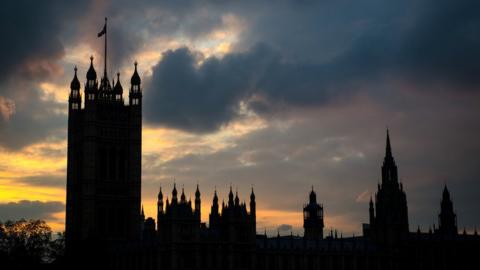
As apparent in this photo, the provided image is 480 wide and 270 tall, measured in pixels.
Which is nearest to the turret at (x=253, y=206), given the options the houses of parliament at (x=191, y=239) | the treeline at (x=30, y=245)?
the houses of parliament at (x=191, y=239)

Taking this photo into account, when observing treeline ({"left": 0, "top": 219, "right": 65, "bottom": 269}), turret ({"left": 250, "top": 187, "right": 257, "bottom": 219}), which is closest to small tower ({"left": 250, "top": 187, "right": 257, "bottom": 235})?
turret ({"left": 250, "top": 187, "right": 257, "bottom": 219})

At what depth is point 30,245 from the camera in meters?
172

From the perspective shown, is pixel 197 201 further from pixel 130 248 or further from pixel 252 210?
pixel 130 248

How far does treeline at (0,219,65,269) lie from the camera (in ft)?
499

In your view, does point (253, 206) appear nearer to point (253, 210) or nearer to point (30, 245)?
point (253, 210)

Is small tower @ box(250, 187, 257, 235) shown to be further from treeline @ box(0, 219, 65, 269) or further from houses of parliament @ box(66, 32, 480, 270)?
treeline @ box(0, 219, 65, 269)

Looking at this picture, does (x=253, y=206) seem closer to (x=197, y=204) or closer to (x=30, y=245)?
(x=197, y=204)

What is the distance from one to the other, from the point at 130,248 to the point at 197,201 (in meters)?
21.7

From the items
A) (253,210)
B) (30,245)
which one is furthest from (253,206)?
(30,245)

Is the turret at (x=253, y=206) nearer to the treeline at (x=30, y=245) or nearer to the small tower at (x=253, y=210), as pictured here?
the small tower at (x=253, y=210)

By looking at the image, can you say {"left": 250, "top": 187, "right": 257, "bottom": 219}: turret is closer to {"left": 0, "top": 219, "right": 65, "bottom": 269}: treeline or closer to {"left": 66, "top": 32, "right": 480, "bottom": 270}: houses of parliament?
{"left": 66, "top": 32, "right": 480, "bottom": 270}: houses of parliament

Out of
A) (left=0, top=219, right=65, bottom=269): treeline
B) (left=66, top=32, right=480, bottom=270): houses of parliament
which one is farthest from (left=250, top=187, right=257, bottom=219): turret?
(left=0, top=219, right=65, bottom=269): treeline

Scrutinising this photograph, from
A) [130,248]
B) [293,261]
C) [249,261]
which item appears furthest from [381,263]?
[130,248]

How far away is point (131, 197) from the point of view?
7844 inches
